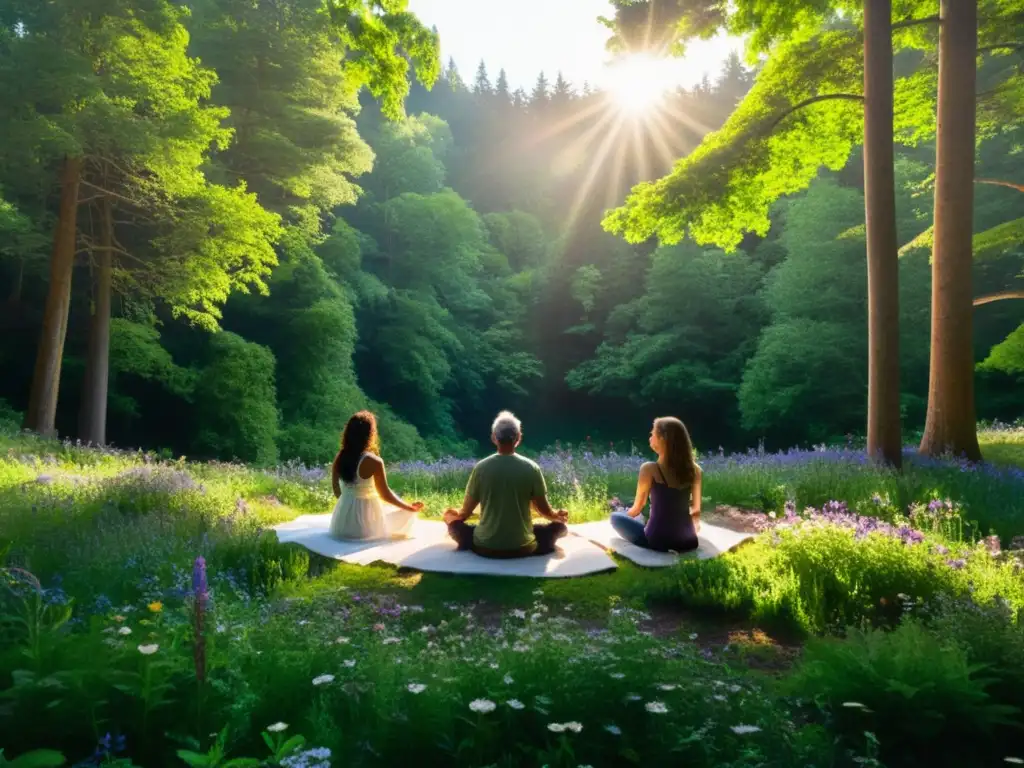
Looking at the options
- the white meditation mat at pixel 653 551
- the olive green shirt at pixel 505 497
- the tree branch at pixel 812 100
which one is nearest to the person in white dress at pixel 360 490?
the olive green shirt at pixel 505 497

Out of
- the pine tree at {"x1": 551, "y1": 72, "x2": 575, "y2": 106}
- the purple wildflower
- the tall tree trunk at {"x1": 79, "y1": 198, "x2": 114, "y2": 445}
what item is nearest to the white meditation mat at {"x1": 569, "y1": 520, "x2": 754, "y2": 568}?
the purple wildflower

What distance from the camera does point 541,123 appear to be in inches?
1975

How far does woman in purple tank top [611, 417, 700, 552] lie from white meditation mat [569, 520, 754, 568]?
110 mm

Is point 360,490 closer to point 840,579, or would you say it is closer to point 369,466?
point 369,466

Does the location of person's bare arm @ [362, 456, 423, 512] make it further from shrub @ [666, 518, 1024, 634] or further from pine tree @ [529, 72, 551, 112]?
pine tree @ [529, 72, 551, 112]

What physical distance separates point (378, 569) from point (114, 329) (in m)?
13.3

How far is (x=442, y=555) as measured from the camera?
647cm

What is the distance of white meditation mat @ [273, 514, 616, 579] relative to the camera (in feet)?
19.6

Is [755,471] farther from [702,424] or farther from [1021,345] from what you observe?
[702,424]

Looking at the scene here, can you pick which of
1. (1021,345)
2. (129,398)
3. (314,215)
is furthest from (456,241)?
(1021,345)

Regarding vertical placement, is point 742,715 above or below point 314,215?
below

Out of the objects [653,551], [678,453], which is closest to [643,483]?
[678,453]

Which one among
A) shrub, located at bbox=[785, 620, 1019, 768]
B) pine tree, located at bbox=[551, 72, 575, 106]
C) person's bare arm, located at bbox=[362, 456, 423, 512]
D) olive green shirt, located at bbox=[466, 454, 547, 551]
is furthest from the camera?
pine tree, located at bbox=[551, 72, 575, 106]

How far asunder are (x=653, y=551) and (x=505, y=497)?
142 cm
